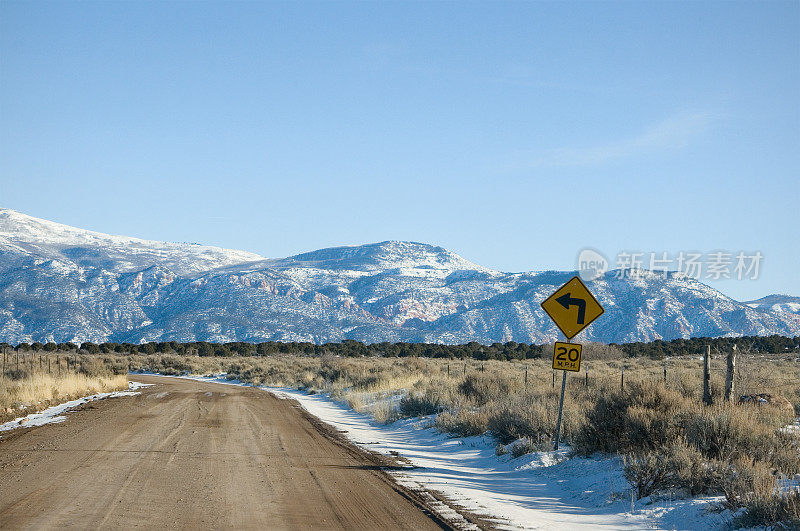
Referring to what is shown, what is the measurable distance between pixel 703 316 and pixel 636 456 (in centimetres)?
14440

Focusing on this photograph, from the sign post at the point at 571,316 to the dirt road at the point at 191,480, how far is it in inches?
171

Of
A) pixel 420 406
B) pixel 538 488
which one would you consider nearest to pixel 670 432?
pixel 538 488

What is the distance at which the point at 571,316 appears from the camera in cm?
1470

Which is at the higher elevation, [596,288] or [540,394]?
[596,288]

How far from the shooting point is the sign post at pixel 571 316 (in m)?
14.4

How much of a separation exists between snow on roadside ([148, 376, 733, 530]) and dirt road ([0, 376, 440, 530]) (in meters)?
1.00

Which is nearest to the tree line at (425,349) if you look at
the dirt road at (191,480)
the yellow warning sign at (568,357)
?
the dirt road at (191,480)

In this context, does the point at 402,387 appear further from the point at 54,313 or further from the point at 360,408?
the point at 54,313

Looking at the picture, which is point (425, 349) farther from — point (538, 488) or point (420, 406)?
point (538, 488)

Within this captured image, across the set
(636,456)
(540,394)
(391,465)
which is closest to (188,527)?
(391,465)

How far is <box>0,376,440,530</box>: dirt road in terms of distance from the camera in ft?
28.1

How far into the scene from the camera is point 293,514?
29.3 feet

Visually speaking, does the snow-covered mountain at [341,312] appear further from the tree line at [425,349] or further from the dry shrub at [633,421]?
the dry shrub at [633,421]

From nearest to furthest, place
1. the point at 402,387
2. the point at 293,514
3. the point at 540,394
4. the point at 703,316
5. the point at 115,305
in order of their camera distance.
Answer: the point at 293,514 < the point at 540,394 < the point at 402,387 < the point at 703,316 < the point at 115,305
